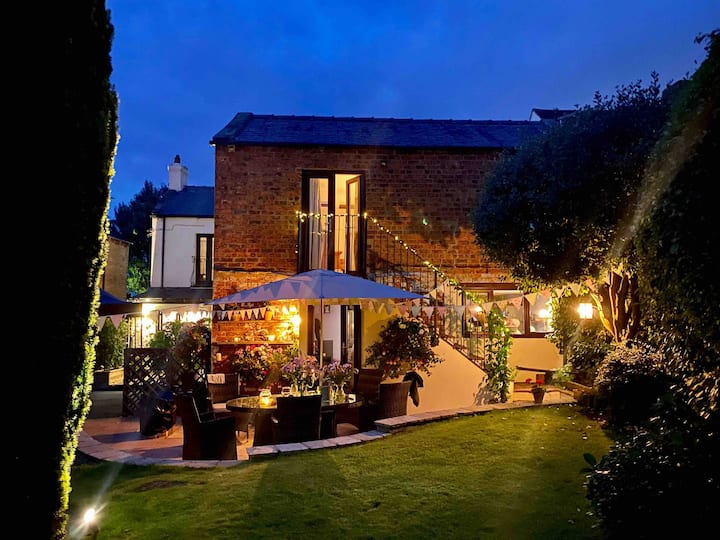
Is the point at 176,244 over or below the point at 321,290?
over

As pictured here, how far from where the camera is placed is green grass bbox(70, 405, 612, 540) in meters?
4.21

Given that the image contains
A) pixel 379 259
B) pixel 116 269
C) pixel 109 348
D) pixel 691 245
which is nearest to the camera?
pixel 691 245

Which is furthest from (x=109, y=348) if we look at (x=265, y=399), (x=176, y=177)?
(x=265, y=399)

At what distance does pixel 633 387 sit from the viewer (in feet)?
22.7

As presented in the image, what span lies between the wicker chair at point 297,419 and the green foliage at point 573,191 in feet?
12.6

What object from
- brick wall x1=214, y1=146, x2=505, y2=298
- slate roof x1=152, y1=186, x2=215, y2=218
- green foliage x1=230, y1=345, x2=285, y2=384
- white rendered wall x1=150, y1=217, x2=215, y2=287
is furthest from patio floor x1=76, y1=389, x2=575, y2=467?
slate roof x1=152, y1=186, x2=215, y2=218

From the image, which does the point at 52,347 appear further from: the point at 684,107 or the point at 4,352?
the point at 684,107

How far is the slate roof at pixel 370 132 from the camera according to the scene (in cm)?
1231

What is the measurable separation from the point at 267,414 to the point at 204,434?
0.93 metres

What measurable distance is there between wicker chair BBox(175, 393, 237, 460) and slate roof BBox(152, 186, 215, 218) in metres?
15.1

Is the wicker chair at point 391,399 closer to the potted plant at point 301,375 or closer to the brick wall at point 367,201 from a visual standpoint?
the potted plant at point 301,375

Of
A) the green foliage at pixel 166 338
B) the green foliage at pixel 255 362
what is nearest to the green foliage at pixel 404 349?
the green foliage at pixel 255 362

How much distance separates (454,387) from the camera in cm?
1019

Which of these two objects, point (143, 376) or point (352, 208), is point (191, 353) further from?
point (352, 208)
